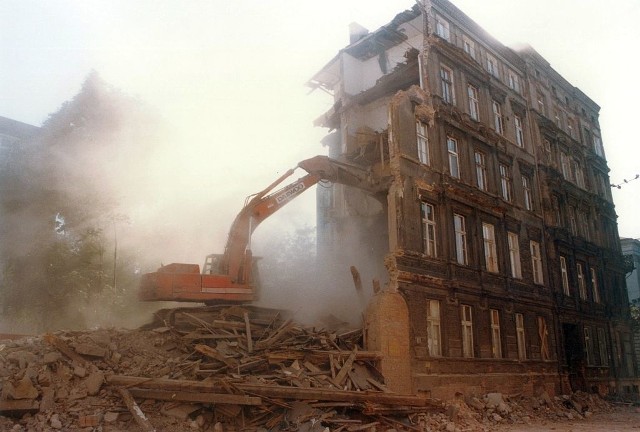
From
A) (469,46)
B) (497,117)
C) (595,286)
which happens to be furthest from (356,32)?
(595,286)

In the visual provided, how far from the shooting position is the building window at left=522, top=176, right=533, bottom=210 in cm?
2229

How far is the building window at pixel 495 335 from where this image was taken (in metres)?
17.9

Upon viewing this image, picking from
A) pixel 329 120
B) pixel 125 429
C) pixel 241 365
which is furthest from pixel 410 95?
pixel 125 429

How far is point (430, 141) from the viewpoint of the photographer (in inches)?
709

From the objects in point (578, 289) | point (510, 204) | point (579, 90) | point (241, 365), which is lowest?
point (241, 365)

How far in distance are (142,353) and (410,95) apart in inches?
479

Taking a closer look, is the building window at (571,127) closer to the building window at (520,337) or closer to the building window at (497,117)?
the building window at (497,117)

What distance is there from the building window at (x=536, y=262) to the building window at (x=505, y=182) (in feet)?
7.79

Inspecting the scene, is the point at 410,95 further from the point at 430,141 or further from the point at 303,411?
the point at 303,411

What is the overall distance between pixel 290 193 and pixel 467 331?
7.76 m

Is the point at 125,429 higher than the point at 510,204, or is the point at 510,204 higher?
the point at 510,204

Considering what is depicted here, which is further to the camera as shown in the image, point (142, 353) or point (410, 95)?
point (410, 95)

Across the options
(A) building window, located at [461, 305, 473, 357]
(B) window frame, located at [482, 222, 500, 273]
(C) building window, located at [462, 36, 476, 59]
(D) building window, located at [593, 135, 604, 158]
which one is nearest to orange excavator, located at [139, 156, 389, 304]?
(A) building window, located at [461, 305, 473, 357]

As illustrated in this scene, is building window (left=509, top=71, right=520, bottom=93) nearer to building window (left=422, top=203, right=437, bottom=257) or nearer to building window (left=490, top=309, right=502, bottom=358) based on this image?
Result: building window (left=422, top=203, right=437, bottom=257)
